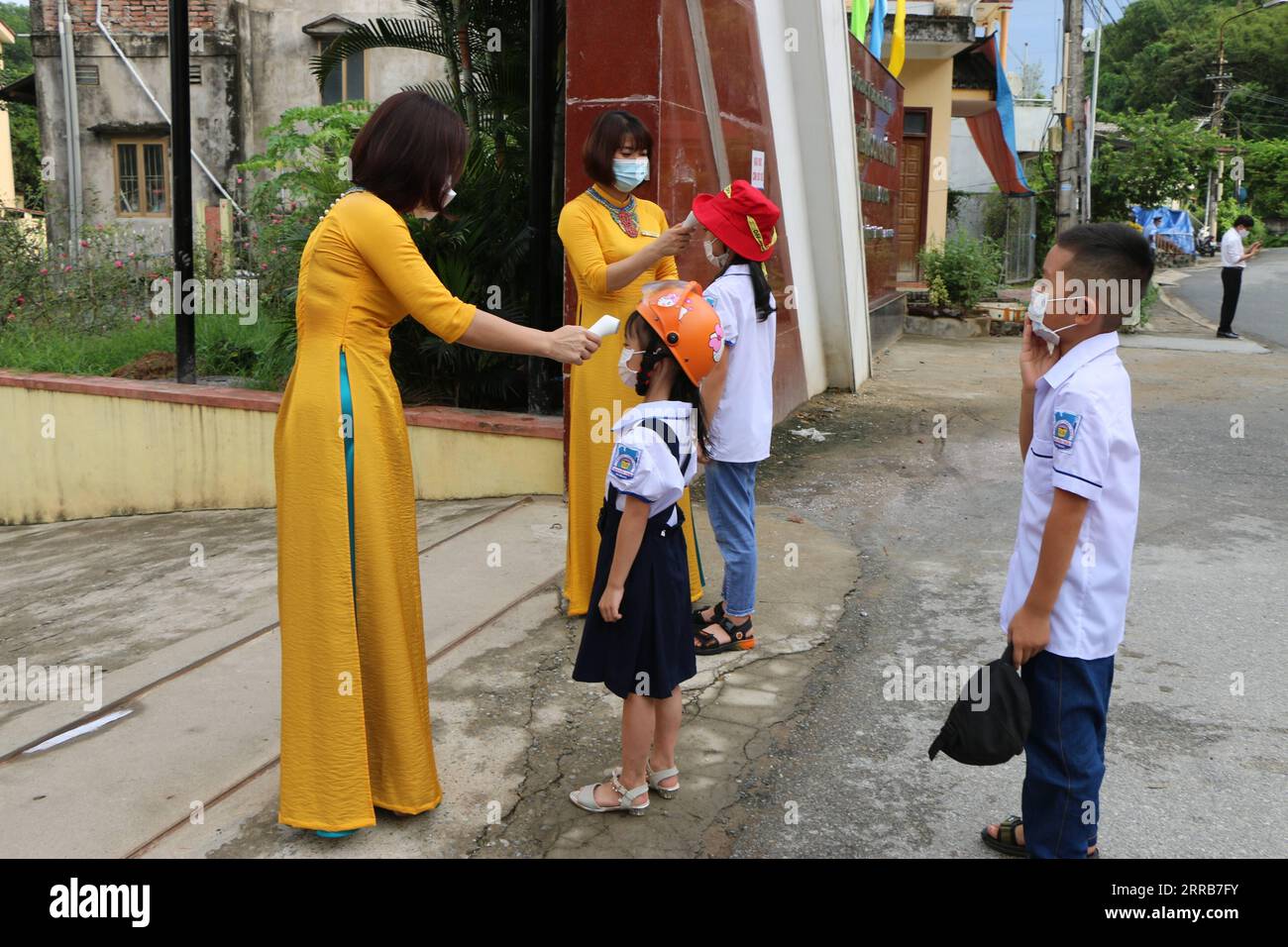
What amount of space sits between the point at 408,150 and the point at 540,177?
4.15m

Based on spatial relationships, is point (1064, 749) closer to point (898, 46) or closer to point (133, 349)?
point (133, 349)

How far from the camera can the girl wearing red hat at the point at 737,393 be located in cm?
429

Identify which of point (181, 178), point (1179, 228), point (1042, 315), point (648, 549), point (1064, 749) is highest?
point (1179, 228)

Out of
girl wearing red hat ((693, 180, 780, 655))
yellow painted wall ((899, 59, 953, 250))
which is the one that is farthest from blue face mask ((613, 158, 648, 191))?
yellow painted wall ((899, 59, 953, 250))

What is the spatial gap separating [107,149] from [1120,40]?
68.9 metres

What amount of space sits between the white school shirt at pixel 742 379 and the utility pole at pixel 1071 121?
14.5 m

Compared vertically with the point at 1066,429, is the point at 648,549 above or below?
below

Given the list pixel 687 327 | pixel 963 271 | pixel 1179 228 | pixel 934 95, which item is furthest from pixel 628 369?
pixel 1179 228

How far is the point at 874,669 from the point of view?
173 inches

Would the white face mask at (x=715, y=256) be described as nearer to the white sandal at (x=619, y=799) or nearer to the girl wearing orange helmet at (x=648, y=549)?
the girl wearing orange helmet at (x=648, y=549)

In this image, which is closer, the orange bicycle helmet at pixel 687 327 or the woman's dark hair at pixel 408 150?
the woman's dark hair at pixel 408 150

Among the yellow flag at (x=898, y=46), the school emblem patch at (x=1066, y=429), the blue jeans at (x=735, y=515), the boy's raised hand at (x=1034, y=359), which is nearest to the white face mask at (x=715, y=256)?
the blue jeans at (x=735, y=515)

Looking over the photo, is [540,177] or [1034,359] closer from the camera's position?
[1034,359]

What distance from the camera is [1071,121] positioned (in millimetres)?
17062
